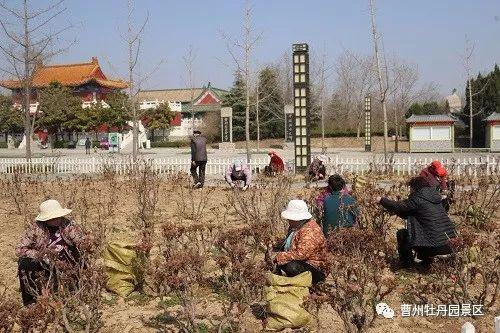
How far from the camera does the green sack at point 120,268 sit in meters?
4.29

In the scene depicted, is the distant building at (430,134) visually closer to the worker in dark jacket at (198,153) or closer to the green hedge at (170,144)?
the worker in dark jacket at (198,153)

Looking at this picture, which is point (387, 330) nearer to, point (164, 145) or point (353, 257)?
point (353, 257)

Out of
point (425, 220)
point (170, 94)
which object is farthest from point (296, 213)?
point (170, 94)

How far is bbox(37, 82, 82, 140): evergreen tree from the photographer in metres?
36.8

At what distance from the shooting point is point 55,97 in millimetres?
36688

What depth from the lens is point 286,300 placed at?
3553 mm

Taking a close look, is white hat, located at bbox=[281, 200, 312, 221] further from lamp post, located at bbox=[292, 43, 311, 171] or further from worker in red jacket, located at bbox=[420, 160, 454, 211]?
lamp post, located at bbox=[292, 43, 311, 171]

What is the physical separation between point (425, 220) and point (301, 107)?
9909 mm

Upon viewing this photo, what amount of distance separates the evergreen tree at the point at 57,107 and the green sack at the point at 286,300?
3594 cm

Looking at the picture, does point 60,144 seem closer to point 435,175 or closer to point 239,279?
point 435,175

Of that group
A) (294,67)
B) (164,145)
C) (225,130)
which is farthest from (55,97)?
(294,67)

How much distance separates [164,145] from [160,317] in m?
38.4

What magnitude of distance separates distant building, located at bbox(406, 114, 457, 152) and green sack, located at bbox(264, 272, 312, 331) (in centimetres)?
2508

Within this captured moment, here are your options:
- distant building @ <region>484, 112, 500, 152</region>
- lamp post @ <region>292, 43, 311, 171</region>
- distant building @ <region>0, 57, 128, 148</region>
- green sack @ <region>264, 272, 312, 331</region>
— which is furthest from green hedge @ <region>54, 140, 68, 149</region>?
green sack @ <region>264, 272, 312, 331</region>
